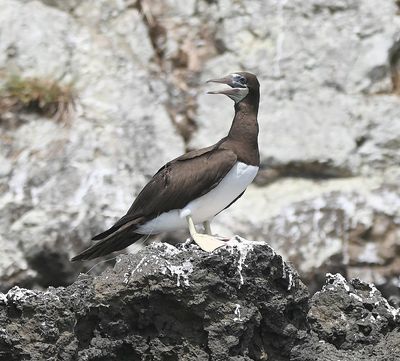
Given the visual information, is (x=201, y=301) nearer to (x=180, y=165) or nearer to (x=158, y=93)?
(x=180, y=165)

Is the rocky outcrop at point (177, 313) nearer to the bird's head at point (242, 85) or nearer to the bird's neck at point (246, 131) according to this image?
the bird's neck at point (246, 131)

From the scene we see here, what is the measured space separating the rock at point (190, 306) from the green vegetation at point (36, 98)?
201 inches

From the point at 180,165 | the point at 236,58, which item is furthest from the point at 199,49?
the point at 180,165

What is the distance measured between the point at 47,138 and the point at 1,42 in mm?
1135

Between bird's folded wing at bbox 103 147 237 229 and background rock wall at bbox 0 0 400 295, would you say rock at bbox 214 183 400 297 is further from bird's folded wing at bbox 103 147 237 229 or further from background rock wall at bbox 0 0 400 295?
bird's folded wing at bbox 103 147 237 229

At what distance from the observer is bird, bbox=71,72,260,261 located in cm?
780

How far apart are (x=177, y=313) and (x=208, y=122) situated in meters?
5.63

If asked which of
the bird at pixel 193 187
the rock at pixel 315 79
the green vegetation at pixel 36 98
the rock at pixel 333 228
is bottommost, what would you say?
the rock at pixel 333 228

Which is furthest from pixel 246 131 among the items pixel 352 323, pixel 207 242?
pixel 352 323

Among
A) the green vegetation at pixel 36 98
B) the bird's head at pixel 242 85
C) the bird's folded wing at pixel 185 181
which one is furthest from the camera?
the green vegetation at pixel 36 98

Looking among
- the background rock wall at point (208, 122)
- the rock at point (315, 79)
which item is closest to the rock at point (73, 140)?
the background rock wall at point (208, 122)

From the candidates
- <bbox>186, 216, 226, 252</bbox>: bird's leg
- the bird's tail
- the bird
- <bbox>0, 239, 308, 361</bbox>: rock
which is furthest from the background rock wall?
<bbox>0, 239, 308, 361</bbox>: rock

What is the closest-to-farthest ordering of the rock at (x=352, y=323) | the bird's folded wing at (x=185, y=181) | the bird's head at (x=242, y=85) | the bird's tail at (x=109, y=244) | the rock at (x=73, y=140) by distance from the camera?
1. the rock at (x=352, y=323)
2. the bird's folded wing at (x=185, y=181)
3. the bird's tail at (x=109, y=244)
4. the bird's head at (x=242, y=85)
5. the rock at (x=73, y=140)

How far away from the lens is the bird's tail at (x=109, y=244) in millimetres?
7898
